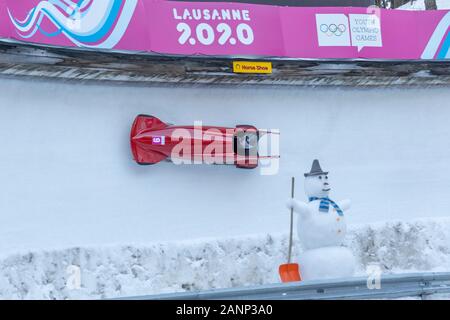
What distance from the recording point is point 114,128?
821 centimetres

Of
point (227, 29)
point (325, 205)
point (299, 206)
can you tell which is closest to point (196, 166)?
point (227, 29)

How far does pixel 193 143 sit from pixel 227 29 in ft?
4.71

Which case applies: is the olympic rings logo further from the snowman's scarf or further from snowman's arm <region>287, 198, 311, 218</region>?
snowman's arm <region>287, 198, 311, 218</region>

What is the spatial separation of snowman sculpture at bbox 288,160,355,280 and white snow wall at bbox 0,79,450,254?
1705mm

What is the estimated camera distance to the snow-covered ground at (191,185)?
756 cm

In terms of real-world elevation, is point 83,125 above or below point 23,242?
above

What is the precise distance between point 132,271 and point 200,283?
844mm

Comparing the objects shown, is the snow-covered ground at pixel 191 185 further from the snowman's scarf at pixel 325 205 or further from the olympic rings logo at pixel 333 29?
the snowman's scarf at pixel 325 205

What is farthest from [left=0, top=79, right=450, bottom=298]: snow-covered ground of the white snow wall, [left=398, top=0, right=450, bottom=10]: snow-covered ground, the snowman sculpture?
[left=398, top=0, right=450, bottom=10]: snow-covered ground

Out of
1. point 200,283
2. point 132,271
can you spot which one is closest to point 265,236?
point 200,283

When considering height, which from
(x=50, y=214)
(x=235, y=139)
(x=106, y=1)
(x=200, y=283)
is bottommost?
(x=200, y=283)

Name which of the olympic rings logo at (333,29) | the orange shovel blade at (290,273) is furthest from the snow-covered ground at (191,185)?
the orange shovel blade at (290,273)

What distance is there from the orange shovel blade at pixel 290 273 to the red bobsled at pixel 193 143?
1.72 m

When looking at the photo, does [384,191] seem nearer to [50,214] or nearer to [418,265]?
[418,265]
